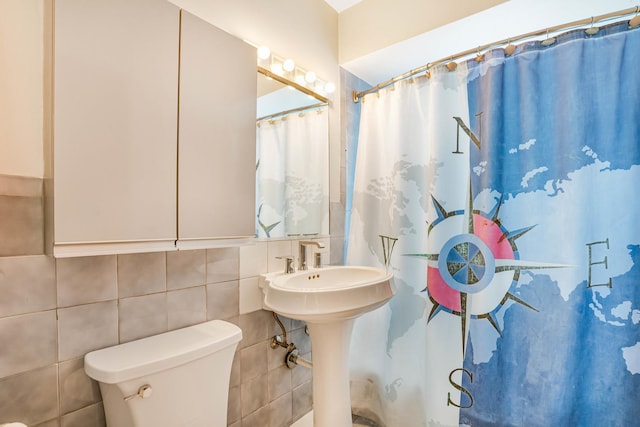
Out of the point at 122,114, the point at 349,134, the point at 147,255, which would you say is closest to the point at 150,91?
the point at 122,114

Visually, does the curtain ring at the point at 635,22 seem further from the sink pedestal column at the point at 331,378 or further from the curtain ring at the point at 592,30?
the sink pedestal column at the point at 331,378

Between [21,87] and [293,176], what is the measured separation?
1.07 meters

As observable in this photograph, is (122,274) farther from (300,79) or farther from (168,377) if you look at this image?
(300,79)

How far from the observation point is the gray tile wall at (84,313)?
817mm

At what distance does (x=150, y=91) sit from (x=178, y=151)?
0.62ft

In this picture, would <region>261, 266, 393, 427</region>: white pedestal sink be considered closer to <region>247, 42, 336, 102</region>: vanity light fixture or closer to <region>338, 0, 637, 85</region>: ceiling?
<region>247, 42, 336, 102</region>: vanity light fixture

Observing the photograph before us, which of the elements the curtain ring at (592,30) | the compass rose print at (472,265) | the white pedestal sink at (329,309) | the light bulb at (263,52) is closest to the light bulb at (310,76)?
the light bulb at (263,52)

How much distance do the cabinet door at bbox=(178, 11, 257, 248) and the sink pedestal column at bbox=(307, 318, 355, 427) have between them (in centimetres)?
58

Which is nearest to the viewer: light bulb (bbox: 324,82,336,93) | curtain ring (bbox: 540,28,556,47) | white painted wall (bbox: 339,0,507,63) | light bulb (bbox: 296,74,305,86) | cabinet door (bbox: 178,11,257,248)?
cabinet door (bbox: 178,11,257,248)

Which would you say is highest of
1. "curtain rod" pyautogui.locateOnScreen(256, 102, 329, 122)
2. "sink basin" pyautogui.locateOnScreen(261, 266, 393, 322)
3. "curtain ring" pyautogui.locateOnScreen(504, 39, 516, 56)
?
"curtain ring" pyautogui.locateOnScreen(504, 39, 516, 56)

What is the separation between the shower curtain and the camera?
1.17 metres

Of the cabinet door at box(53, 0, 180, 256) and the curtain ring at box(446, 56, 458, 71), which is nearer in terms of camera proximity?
the cabinet door at box(53, 0, 180, 256)

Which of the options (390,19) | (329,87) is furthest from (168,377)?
(390,19)

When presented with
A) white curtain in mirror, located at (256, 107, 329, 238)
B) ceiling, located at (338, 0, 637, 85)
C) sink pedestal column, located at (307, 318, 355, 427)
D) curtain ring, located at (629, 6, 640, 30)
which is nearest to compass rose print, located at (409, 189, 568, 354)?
sink pedestal column, located at (307, 318, 355, 427)
